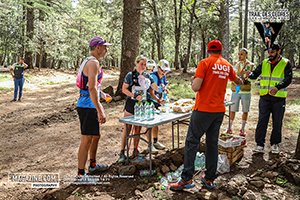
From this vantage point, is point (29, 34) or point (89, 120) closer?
point (89, 120)

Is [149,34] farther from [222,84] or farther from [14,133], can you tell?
[222,84]

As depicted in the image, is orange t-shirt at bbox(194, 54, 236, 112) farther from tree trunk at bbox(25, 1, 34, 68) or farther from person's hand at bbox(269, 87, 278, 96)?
tree trunk at bbox(25, 1, 34, 68)

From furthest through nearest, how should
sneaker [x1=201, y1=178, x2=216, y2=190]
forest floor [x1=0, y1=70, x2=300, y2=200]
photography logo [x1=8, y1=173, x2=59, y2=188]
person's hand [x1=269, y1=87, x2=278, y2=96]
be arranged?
person's hand [x1=269, y1=87, x2=278, y2=96] < photography logo [x1=8, y1=173, x2=59, y2=188] < sneaker [x1=201, y1=178, x2=216, y2=190] < forest floor [x1=0, y1=70, x2=300, y2=200]

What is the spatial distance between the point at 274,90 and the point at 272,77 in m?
0.35

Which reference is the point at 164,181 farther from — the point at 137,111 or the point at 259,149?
the point at 259,149

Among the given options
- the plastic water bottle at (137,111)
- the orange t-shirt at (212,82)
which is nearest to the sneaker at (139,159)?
the plastic water bottle at (137,111)

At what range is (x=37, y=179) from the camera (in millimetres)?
4730

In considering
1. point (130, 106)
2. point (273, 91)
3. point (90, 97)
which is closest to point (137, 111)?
point (130, 106)

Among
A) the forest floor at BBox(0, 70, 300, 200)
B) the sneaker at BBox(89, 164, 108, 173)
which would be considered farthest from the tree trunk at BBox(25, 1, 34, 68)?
the sneaker at BBox(89, 164, 108, 173)

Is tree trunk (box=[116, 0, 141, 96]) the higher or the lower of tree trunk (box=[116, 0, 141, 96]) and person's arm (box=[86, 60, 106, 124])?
the higher

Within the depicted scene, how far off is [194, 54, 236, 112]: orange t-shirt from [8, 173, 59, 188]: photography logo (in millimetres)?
2588

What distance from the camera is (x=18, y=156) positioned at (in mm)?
5859

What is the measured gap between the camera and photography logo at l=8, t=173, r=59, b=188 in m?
4.47

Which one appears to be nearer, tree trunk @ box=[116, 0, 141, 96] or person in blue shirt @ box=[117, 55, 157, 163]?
person in blue shirt @ box=[117, 55, 157, 163]
